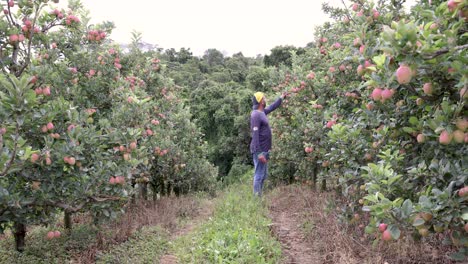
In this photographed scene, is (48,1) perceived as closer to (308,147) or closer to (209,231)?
(209,231)

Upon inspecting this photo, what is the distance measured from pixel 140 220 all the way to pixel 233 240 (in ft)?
6.58

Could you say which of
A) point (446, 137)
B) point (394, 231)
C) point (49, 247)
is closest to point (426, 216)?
point (394, 231)

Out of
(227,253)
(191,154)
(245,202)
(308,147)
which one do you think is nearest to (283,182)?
(191,154)

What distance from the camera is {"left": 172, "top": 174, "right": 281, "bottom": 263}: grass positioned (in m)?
4.21

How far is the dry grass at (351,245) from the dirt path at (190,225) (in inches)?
62.7

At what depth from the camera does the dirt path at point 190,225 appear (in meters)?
4.63

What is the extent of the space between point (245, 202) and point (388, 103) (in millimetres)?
3937

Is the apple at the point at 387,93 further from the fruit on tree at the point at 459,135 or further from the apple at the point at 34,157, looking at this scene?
the apple at the point at 34,157

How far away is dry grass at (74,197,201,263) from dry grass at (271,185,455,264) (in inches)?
79.3

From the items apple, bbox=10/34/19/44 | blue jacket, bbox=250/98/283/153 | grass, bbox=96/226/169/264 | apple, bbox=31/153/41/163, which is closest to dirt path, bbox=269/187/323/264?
blue jacket, bbox=250/98/283/153

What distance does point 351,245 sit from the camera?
413 cm

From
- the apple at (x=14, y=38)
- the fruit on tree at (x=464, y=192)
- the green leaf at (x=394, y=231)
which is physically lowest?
the green leaf at (x=394, y=231)

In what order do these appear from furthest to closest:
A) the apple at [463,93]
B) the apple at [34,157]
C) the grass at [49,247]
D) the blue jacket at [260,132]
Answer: the blue jacket at [260,132] → the grass at [49,247] → the apple at [34,157] → the apple at [463,93]

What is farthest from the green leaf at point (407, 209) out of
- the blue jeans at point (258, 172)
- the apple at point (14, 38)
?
the blue jeans at point (258, 172)
